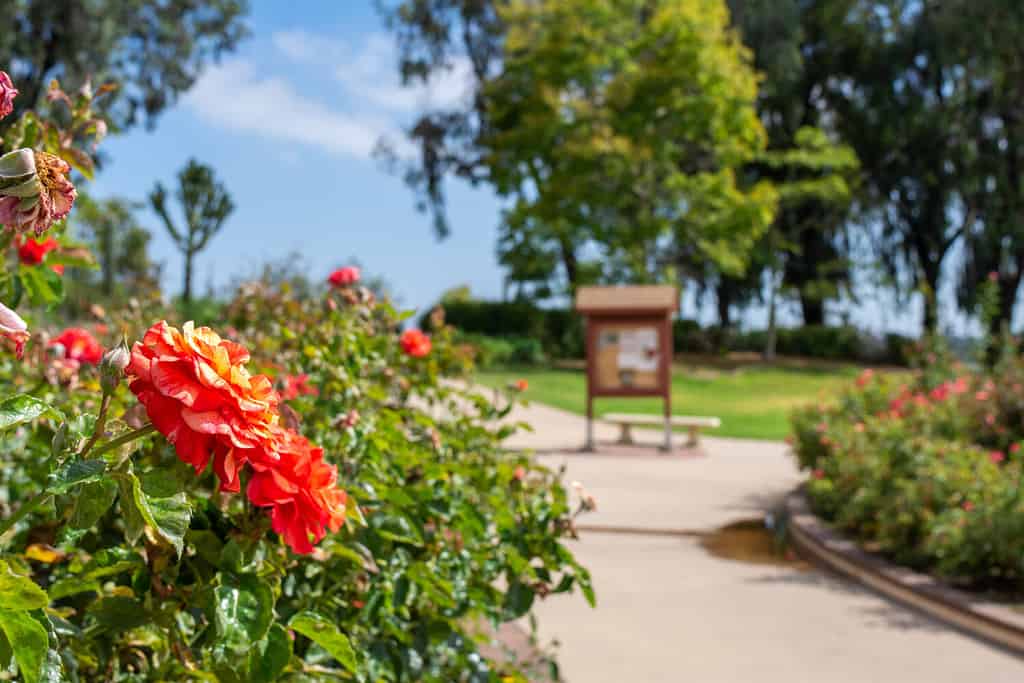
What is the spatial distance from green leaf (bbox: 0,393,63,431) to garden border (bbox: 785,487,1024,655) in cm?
442

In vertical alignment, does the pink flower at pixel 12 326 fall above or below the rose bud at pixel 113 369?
above

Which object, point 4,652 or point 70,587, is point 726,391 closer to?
A: point 70,587

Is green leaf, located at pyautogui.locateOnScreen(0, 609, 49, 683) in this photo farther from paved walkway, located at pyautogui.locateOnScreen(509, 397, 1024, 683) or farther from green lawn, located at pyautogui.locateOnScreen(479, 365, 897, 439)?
green lawn, located at pyautogui.locateOnScreen(479, 365, 897, 439)

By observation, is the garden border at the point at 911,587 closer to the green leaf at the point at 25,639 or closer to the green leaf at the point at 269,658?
the green leaf at the point at 269,658

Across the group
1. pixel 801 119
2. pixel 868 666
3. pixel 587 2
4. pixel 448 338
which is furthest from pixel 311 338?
pixel 801 119

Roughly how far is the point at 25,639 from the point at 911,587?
4.97m

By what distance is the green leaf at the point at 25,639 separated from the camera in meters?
0.99

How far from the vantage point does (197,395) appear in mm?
1034

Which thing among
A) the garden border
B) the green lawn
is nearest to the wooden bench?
the green lawn

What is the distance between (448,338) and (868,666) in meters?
2.21

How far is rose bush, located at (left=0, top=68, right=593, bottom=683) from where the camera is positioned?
1052 mm

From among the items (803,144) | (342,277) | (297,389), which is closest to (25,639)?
(297,389)

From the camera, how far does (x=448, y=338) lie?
415cm

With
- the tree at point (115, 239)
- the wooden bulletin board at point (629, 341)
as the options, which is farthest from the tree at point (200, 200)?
the tree at point (115, 239)
